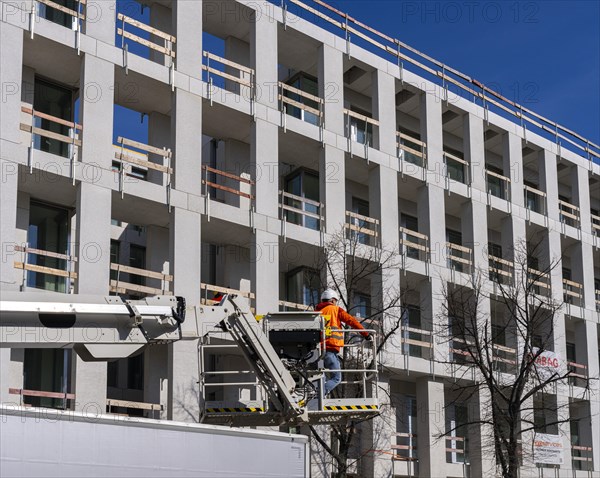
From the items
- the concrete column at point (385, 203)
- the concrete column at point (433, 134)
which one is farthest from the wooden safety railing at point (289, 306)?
the concrete column at point (433, 134)

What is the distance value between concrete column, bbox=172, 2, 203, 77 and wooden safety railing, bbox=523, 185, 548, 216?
19287 millimetres

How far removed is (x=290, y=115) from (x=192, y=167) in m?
5.58

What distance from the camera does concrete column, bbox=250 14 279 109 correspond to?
112 feet

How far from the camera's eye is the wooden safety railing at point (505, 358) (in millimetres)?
39500

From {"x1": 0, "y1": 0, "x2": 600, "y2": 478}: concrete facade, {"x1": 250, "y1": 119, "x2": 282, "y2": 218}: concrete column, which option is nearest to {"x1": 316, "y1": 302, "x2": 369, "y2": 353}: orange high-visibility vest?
{"x1": 0, "y1": 0, "x2": 600, "y2": 478}: concrete facade

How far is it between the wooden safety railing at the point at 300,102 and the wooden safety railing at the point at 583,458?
65.5 ft

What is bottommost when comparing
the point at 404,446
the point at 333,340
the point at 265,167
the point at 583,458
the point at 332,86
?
the point at 583,458

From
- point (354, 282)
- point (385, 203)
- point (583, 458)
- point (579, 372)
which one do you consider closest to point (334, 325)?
point (354, 282)

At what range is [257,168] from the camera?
109ft

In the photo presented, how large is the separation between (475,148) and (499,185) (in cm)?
264

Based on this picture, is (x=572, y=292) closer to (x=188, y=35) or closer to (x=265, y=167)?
(x=265, y=167)

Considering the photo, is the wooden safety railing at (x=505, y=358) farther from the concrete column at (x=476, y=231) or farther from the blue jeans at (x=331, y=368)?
the blue jeans at (x=331, y=368)

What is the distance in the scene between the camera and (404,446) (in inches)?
1436

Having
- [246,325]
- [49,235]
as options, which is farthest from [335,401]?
[49,235]
